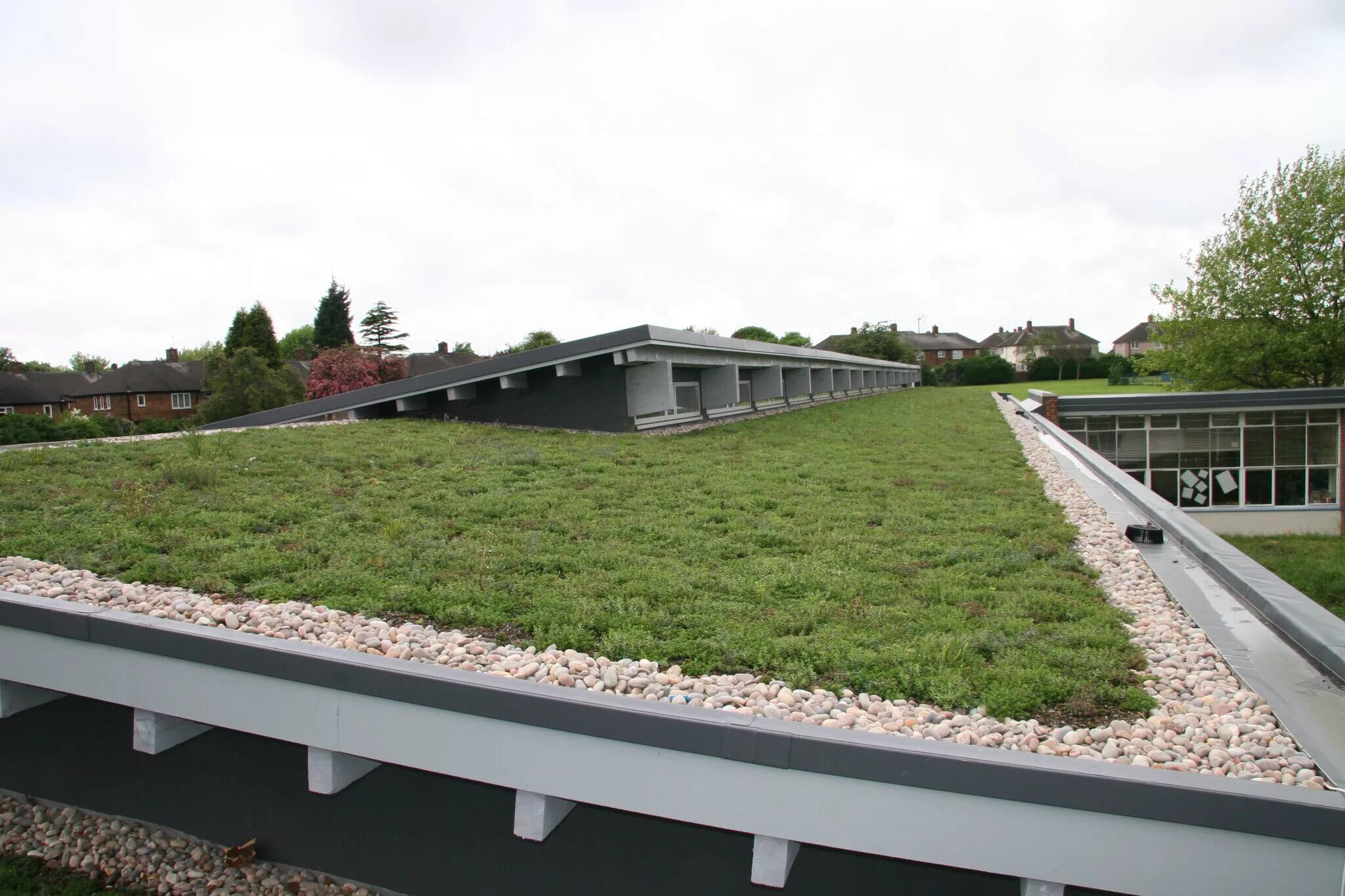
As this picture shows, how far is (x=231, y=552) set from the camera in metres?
5.75

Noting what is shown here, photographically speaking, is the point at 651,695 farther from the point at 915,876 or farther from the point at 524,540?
the point at 524,540

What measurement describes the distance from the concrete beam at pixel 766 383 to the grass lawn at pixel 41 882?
16.3 metres

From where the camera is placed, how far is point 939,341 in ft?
307

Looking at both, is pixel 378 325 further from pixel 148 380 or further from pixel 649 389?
pixel 649 389

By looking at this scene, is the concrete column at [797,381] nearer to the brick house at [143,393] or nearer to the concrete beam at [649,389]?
the concrete beam at [649,389]

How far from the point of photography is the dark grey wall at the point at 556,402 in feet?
44.9

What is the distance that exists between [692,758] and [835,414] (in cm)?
1843

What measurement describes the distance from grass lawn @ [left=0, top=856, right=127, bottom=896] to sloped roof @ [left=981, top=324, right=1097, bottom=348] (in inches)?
3657

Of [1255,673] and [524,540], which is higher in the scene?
[524,540]

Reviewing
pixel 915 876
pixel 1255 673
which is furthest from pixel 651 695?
pixel 1255 673

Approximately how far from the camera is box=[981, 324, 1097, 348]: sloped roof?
90.5 m

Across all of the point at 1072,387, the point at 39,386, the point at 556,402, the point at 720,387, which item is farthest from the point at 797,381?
the point at 39,386

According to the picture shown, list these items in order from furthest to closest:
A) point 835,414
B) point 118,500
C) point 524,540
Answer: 1. point 835,414
2. point 118,500
3. point 524,540

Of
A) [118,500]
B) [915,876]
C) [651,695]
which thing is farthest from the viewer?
[118,500]
